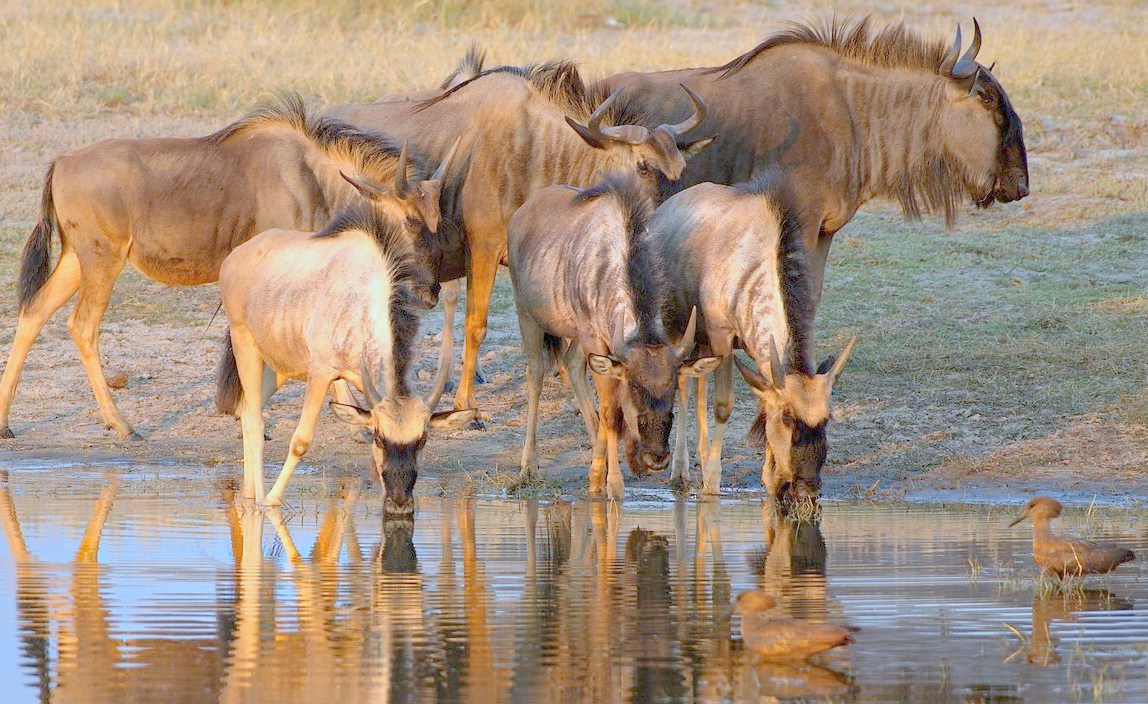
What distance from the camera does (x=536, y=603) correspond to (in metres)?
5.89

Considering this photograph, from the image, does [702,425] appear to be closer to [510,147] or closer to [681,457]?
[681,457]

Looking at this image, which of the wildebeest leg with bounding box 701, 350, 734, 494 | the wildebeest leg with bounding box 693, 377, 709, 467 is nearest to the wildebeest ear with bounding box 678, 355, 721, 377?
the wildebeest leg with bounding box 701, 350, 734, 494

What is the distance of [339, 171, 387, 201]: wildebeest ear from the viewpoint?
9.52 meters

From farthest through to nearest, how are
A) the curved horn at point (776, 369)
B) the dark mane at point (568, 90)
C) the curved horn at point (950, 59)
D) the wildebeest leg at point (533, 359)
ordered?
the dark mane at point (568, 90), the curved horn at point (950, 59), the wildebeest leg at point (533, 359), the curved horn at point (776, 369)

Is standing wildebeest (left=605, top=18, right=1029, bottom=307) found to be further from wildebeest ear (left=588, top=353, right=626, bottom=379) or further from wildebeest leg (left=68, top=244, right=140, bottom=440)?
wildebeest leg (left=68, top=244, right=140, bottom=440)

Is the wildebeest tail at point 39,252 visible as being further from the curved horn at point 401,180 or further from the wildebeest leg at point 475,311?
the wildebeest leg at point 475,311

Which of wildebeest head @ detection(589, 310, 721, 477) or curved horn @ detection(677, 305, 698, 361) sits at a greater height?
curved horn @ detection(677, 305, 698, 361)

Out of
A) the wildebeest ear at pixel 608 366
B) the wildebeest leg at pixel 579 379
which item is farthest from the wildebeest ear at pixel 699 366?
the wildebeest leg at pixel 579 379

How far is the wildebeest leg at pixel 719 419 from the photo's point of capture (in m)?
8.62

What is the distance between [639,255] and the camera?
27.5ft

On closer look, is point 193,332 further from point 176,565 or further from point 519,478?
point 176,565

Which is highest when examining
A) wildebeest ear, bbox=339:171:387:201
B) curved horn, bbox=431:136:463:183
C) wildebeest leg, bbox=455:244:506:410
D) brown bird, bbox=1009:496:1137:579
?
curved horn, bbox=431:136:463:183

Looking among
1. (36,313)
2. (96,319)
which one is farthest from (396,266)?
(36,313)

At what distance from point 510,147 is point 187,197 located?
1767 mm
